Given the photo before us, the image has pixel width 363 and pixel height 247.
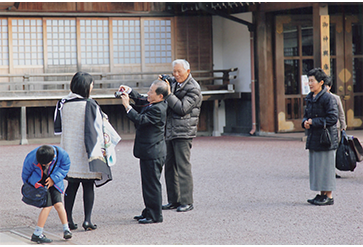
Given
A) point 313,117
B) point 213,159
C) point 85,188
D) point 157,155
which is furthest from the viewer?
point 213,159

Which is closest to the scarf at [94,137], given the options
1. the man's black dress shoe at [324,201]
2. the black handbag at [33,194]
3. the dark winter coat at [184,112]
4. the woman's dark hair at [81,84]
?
the woman's dark hair at [81,84]

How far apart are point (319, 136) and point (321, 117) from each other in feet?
0.77

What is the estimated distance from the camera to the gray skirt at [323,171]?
20.0 ft

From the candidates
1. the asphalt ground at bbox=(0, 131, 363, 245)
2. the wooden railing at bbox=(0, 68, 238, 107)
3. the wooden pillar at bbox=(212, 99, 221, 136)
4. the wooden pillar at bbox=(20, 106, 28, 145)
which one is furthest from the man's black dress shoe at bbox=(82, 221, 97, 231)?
Answer: the wooden pillar at bbox=(212, 99, 221, 136)

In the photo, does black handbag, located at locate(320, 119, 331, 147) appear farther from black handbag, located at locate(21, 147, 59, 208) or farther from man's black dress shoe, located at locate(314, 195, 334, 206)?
black handbag, located at locate(21, 147, 59, 208)

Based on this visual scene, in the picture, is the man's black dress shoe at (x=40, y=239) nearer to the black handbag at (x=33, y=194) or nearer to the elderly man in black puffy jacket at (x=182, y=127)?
the black handbag at (x=33, y=194)

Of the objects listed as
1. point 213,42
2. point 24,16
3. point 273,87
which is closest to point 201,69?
point 213,42

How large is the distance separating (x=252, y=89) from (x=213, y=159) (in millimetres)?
4684

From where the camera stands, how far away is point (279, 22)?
14.0 meters

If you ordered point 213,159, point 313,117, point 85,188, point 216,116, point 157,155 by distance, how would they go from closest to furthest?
1. point 85,188
2. point 157,155
3. point 313,117
4. point 213,159
5. point 216,116

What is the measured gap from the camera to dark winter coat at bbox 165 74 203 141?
586cm

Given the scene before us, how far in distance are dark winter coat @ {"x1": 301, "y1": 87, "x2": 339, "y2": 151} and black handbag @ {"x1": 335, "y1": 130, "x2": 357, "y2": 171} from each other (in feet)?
4.68

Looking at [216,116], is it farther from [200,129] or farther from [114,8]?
[114,8]

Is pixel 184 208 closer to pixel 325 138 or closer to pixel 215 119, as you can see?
pixel 325 138
